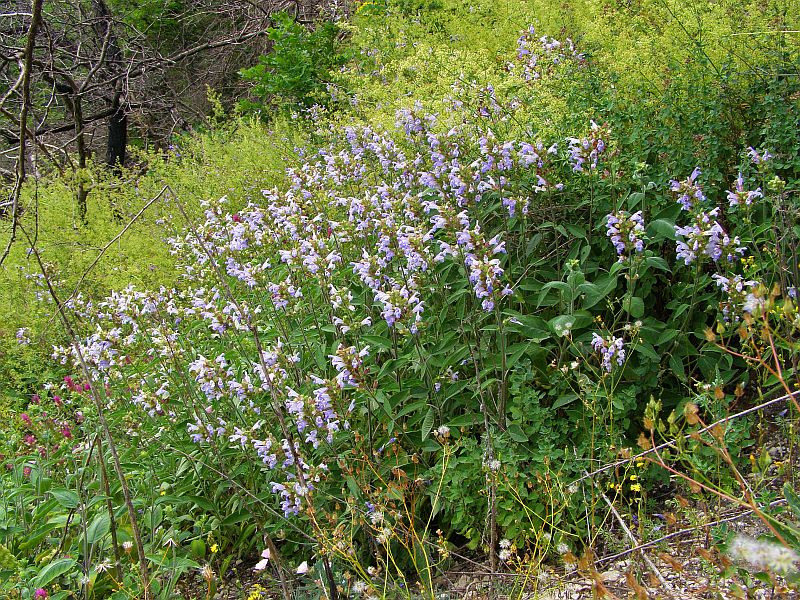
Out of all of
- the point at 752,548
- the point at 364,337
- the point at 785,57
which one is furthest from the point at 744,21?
the point at 752,548

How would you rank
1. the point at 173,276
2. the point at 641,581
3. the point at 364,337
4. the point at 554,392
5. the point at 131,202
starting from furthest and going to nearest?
the point at 131,202, the point at 173,276, the point at 364,337, the point at 554,392, the point at 641,581

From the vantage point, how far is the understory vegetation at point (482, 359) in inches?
91.3

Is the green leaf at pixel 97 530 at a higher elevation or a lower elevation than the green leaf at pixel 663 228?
lower

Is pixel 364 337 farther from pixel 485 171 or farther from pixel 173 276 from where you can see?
pixel 173 276

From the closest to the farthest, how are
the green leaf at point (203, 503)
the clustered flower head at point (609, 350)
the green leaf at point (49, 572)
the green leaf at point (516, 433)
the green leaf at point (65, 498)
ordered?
the green leaf at point (49, 572) < the clustered flower head at point (609, 350) < the green leaf at point (516, 433) < the green leaf at point (65, 498) < the green leaf at point (203, 503)

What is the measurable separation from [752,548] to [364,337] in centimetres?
187

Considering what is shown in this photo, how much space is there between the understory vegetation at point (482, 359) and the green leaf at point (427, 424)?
0.01 metres

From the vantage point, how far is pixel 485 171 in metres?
3.00

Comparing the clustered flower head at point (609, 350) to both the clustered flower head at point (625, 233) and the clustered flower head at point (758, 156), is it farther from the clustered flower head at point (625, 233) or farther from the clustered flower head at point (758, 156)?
the clustered flower head at point (758, 156)

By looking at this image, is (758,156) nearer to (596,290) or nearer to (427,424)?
(596,290)

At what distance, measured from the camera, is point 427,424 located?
270cm

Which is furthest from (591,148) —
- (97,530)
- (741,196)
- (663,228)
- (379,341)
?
(97,530)

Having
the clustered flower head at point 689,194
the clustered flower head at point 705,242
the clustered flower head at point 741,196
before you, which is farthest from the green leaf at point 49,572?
the clustered flower head at point 741,196

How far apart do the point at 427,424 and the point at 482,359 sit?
35 cm
